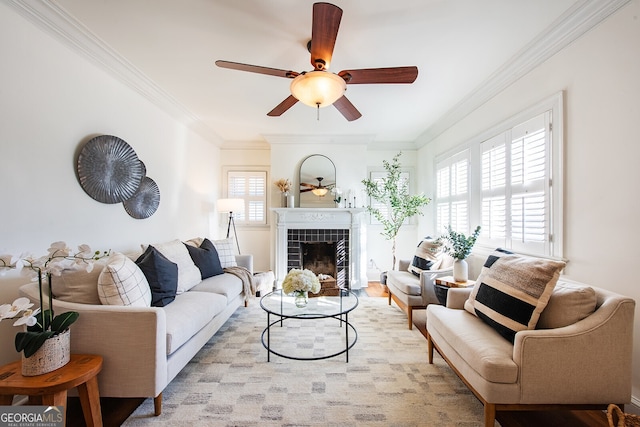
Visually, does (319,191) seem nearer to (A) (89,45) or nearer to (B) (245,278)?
(B) (245,278)

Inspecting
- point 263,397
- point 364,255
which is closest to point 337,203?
point 364,255

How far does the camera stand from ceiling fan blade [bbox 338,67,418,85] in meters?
1.95

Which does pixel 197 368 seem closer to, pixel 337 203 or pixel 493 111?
pixel 337 203

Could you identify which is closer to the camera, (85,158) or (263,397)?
(263,397)

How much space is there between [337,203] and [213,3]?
337cm

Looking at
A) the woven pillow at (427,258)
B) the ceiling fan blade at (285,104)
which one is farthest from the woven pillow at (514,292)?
the ceiling fan blade at (285,104)

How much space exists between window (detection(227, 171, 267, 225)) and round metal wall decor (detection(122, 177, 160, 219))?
2.04 meters

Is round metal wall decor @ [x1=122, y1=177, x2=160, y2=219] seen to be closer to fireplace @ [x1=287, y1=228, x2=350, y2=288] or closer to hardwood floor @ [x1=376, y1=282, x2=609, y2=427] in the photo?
fireplace @ [x1=287, y1=228, x2=350, y2=288]

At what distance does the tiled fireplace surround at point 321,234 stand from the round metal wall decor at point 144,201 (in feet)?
6.27

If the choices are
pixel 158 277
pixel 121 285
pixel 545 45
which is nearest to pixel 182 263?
pixel 158 277

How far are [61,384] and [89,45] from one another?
8.26ft

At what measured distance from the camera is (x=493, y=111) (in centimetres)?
300

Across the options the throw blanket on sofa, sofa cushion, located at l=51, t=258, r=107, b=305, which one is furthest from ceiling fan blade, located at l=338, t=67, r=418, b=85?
the throw blanket on sofa

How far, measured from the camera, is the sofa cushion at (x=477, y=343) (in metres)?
1.43
